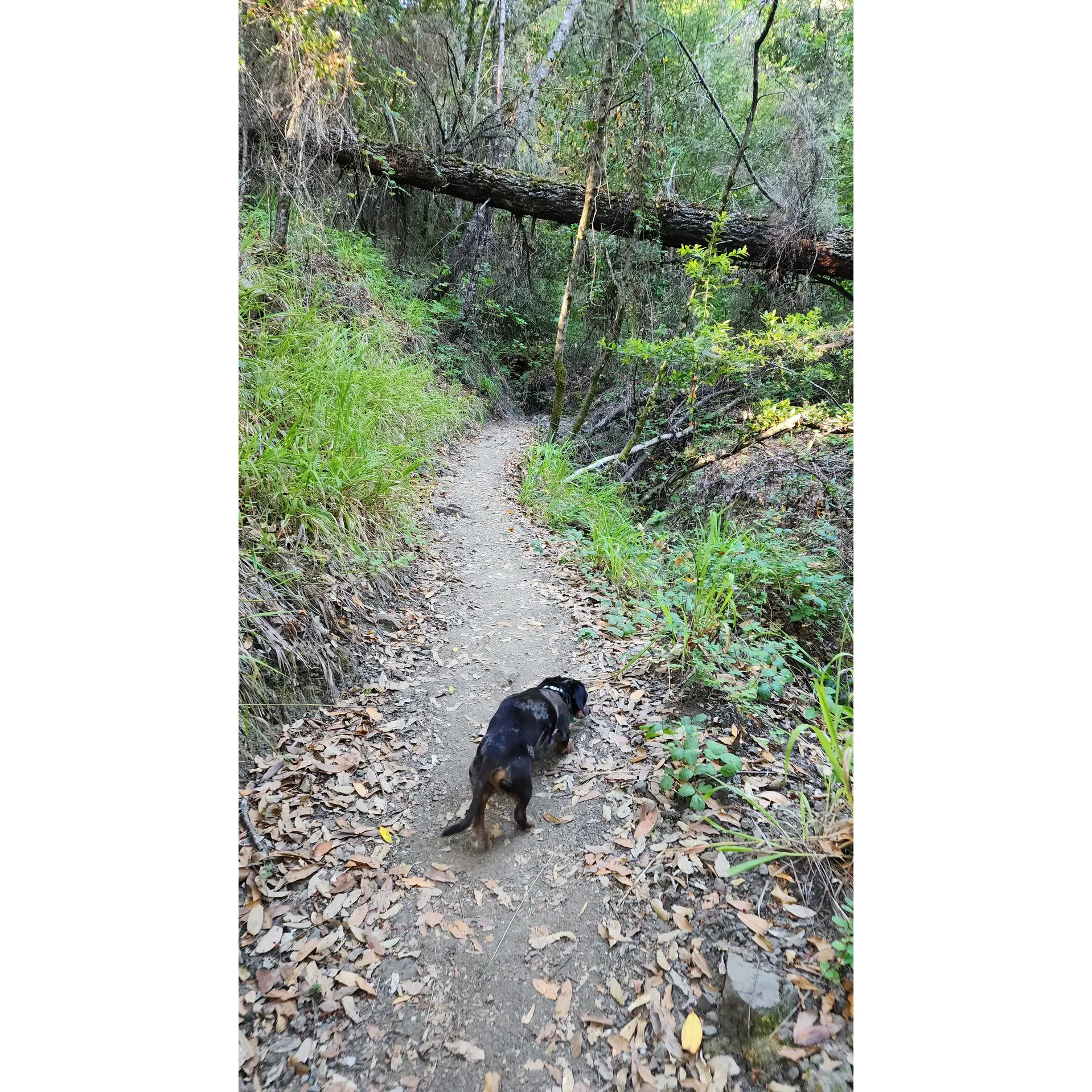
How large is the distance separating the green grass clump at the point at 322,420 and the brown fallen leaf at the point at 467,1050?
6.38 feet

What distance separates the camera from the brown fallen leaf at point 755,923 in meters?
1.30

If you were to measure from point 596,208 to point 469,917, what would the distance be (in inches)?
240

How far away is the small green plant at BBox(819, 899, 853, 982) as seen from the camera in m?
1.16

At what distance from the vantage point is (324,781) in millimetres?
1906

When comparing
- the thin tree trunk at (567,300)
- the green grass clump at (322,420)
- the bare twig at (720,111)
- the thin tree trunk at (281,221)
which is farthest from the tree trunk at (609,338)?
the thin tree trunk at (281,221)

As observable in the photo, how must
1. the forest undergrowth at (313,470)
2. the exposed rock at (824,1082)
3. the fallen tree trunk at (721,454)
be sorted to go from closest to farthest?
the exposed rock at (824,1082)
the forest undergrowth at (313,470)
the fallen tree trunk at (721,454)

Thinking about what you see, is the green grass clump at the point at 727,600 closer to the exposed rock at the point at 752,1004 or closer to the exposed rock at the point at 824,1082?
the exposed rock at the point at 752,1004

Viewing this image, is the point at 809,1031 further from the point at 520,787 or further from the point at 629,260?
the point at 629,260

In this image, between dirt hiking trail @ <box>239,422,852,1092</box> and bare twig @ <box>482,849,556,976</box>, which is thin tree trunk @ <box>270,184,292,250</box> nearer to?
dirt hiking trail @ <box>239,422,852,1092</box>

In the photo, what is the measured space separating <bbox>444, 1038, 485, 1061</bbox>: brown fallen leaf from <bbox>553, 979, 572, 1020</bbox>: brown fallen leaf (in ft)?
0.61

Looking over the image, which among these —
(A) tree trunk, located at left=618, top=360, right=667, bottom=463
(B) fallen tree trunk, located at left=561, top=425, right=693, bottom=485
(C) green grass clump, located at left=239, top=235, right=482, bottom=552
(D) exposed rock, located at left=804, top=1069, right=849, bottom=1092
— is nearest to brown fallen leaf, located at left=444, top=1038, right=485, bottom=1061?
(D) exposed rock, located at left=804, top=1069, right=849, bottom=1092

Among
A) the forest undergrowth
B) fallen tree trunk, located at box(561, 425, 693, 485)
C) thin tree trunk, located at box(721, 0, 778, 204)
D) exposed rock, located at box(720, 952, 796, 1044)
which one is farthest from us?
fallen tree trunk, located at box(561, 425, 693, 485)

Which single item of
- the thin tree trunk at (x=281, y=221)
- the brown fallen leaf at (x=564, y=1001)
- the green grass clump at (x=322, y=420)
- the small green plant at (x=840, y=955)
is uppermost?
the thin tree trunk at (x=281, y=221)
